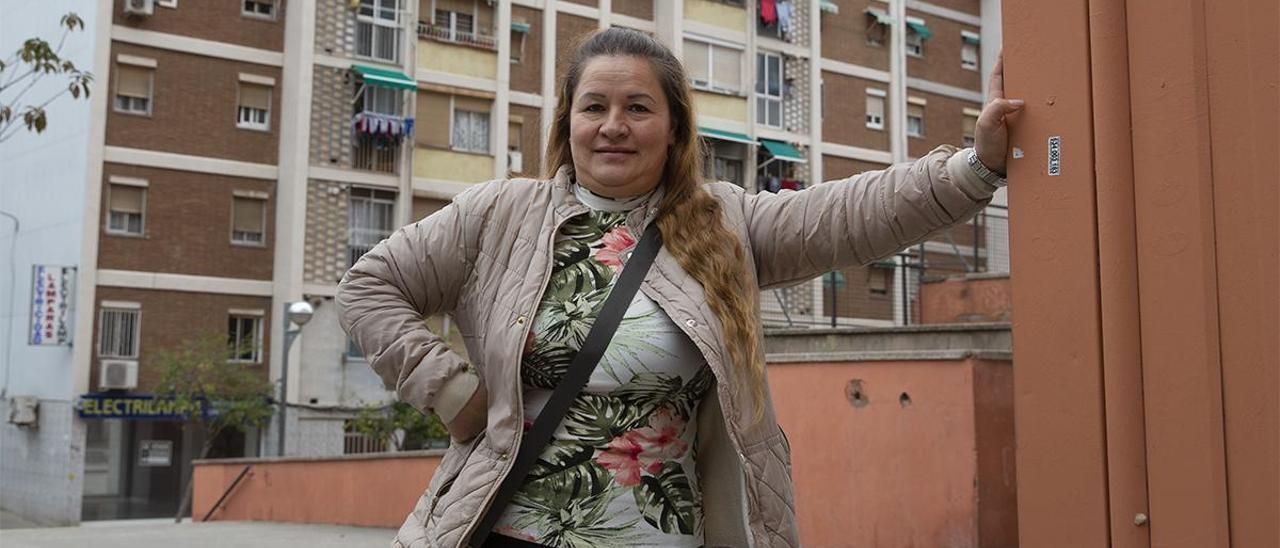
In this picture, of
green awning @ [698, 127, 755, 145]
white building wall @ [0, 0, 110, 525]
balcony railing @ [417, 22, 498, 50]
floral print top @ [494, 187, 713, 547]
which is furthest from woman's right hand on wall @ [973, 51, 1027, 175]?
green awning @ [698, 127, 755, 145]

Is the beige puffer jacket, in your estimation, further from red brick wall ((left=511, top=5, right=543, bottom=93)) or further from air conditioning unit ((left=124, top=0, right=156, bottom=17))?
red brick wall ((left=511, top=5, right=543, bottom=93))

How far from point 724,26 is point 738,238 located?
112 ft

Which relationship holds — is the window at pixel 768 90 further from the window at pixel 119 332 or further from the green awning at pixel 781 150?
the window at pixel 119 332

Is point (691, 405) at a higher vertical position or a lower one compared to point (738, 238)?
lower

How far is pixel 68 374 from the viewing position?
28.5 metres

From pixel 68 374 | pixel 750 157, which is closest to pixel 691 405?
pixel 68 374

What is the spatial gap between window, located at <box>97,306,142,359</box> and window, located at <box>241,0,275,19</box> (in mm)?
7265

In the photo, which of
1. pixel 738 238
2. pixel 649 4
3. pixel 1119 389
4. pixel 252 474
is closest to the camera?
pixel 1119 389

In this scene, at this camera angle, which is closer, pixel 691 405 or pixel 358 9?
pixel 691 405

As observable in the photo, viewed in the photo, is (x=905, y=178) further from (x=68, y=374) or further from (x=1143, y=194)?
(x=68, y=374)

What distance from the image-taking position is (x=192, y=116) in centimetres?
2961

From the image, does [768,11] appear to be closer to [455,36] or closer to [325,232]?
[455,36]

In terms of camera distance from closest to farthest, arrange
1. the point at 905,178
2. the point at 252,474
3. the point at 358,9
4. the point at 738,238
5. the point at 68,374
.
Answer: the point at 905,178
the point at 738,238
the point at 252,474
the point at 68,374
the point at 358,9

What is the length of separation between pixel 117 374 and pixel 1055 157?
2836cm
